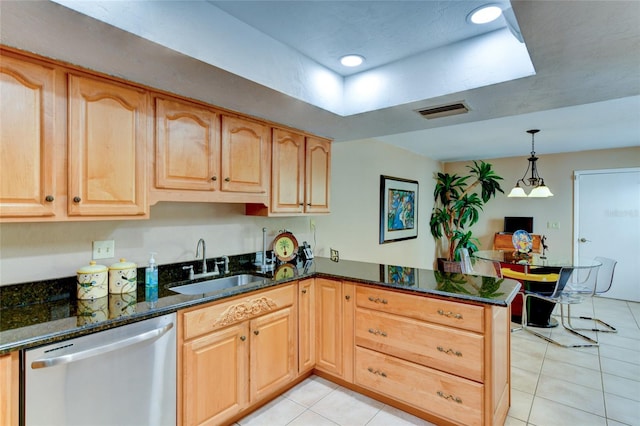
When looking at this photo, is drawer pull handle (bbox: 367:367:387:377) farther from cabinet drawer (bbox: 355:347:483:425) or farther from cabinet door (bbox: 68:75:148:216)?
cabinet door (bbox: 68:75:148:216)

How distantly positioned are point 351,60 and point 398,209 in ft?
10.3

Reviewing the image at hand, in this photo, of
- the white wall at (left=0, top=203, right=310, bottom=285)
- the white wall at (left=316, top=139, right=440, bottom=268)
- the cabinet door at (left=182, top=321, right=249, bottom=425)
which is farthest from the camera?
the white wall at (left=316, top=139, right=440, bottom=268)

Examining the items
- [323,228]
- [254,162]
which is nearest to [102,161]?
[254,162]

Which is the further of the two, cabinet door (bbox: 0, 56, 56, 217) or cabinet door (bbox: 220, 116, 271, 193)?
cabinet door (bbox: 220, 116, 271, 193)

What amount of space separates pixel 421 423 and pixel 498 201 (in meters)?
4.90

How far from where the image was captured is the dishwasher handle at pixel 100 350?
4.14 ft

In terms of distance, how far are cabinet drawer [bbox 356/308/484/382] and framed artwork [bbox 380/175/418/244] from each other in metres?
2.33

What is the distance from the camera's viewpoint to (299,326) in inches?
95.8

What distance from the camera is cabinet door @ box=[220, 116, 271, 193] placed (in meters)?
2.22

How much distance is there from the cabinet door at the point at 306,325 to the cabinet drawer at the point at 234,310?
12 centimetres

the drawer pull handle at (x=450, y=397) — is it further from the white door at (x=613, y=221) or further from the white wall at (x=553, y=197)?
the white door at (x=613, y=221)

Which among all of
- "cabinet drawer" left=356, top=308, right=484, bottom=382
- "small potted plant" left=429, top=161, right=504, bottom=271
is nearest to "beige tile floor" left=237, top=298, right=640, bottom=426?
A: "cabinet drawer" left=356, top=308, right=484, bottom=382

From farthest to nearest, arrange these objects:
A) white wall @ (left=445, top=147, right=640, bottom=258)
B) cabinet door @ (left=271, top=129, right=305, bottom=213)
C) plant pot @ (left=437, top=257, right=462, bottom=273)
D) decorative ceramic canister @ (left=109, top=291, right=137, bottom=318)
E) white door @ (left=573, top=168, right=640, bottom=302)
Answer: plant pot @ (left=437, top=257, right=462, bottom=273), white wall @ (left=445, top=147, right=640, bottom=258), white door @ (left=573, top=168, right=640, bottom=302), cabinet door @ (left=271, top=129, right=305, bottom=213), decorative ceramic canister @ (left=109, top=291, right=137, bottom=318)

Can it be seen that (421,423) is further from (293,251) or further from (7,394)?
(7,394)
